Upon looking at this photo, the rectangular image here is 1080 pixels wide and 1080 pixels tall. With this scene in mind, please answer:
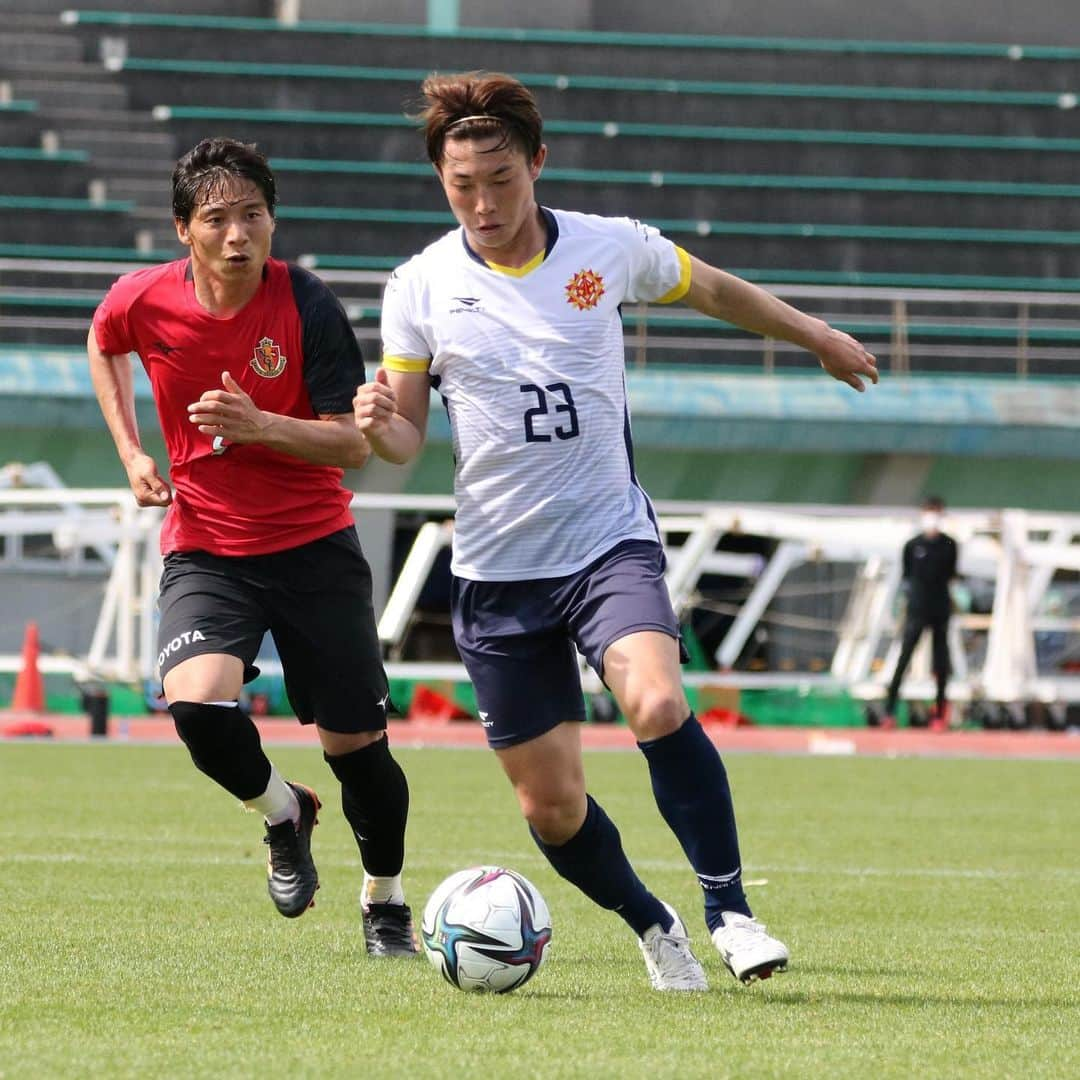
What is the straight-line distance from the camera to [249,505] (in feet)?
19.1

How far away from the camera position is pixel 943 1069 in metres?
4.07

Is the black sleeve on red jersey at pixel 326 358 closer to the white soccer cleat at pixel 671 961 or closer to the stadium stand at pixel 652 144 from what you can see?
the white soccer cleat at pixel 671 961

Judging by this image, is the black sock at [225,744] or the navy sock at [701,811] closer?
→ the navy sock at [701,811]

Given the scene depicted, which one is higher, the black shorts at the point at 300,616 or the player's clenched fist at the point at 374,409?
the player's clenched fist at the point at 374,409

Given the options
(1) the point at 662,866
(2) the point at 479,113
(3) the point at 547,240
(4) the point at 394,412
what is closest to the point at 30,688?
(1) the point at 662,866

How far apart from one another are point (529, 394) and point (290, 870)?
157 cm

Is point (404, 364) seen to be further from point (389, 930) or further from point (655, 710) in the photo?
point (389, 930)

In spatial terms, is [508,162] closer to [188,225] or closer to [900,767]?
[188,225]

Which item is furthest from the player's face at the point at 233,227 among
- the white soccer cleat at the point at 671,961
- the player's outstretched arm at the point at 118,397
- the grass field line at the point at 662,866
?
the grass field line at the point at 662,866

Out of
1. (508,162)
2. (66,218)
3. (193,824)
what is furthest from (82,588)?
(508,162)

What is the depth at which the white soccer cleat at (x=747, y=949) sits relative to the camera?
4891 mm

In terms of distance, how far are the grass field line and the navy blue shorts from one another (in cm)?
312

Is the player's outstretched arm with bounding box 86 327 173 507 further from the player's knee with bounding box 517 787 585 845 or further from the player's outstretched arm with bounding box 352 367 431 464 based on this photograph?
the player's knee with bounding box 517 787 585 845

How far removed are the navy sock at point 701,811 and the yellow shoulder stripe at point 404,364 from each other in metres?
1.09
